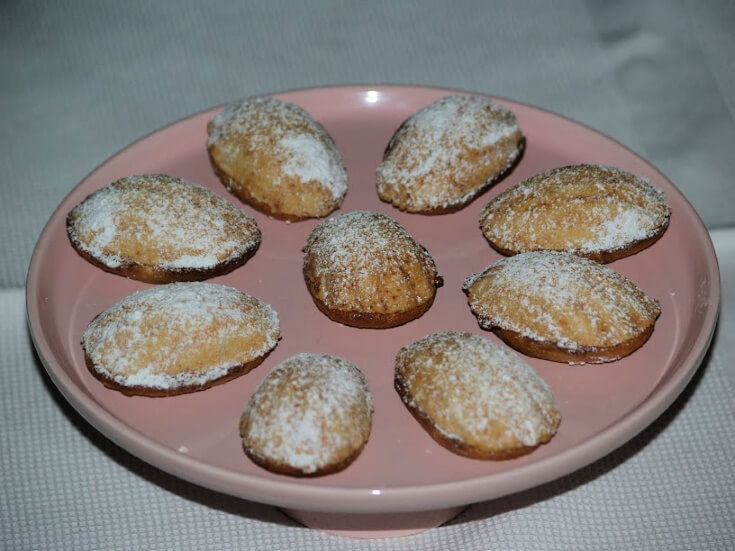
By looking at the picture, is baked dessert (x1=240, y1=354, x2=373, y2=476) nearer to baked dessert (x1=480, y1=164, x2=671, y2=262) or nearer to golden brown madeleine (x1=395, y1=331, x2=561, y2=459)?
golden brown madeleine (x1=395, y1=331, x2=561, y2=459)

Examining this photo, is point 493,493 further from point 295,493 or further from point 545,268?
point 545,268

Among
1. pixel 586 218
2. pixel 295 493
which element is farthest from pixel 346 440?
pixel 586 218

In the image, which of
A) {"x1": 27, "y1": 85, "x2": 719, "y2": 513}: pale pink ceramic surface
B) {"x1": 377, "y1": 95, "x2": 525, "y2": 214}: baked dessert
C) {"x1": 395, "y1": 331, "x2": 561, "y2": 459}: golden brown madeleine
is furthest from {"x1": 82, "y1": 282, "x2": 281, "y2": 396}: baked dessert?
{"x1": 377, "y1": 95, "x2": 525, "y2": 214}: baked dessert

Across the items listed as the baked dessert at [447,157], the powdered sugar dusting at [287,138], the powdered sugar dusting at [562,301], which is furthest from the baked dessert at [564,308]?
the powdered sugar dusting at [287,138]

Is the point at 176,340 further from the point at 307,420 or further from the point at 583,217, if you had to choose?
the point at 583,217

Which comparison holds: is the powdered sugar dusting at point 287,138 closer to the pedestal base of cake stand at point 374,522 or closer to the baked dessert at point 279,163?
the baked dessert at point 279,163

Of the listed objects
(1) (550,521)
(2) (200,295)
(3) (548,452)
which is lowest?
(1) (550,521)

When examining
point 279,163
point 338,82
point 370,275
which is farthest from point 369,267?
point 338,82
